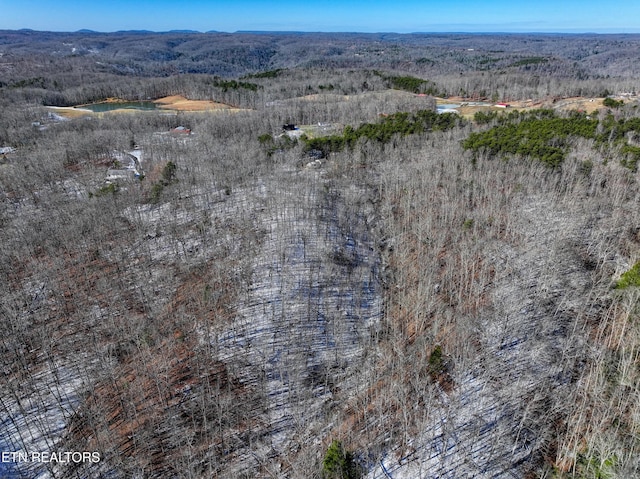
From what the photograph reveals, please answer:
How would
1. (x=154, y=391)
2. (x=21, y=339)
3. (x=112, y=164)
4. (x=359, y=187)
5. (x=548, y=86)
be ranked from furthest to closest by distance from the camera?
(x=548, y=86), (x=112, y=164), (x=359, y=187), (x=21, y=339), (x=154, y=391)

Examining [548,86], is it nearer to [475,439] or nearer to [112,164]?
[112,164]

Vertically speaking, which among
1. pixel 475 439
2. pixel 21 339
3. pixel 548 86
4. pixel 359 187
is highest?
pixel 548 86

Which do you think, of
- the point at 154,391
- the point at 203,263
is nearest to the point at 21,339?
the point at 154,391

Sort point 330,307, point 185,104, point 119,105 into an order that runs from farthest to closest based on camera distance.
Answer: point 119,105, point 185,104, point 330,307

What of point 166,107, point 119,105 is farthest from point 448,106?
point 119,105

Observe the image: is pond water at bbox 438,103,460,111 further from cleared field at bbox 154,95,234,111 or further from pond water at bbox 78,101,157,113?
pond water at bbox 78,101,157,113

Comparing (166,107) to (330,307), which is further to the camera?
(166,107)

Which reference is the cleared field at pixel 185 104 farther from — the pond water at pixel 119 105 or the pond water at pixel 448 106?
the pond water at pixel 448 106

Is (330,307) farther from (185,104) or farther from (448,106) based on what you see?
(185,104)
